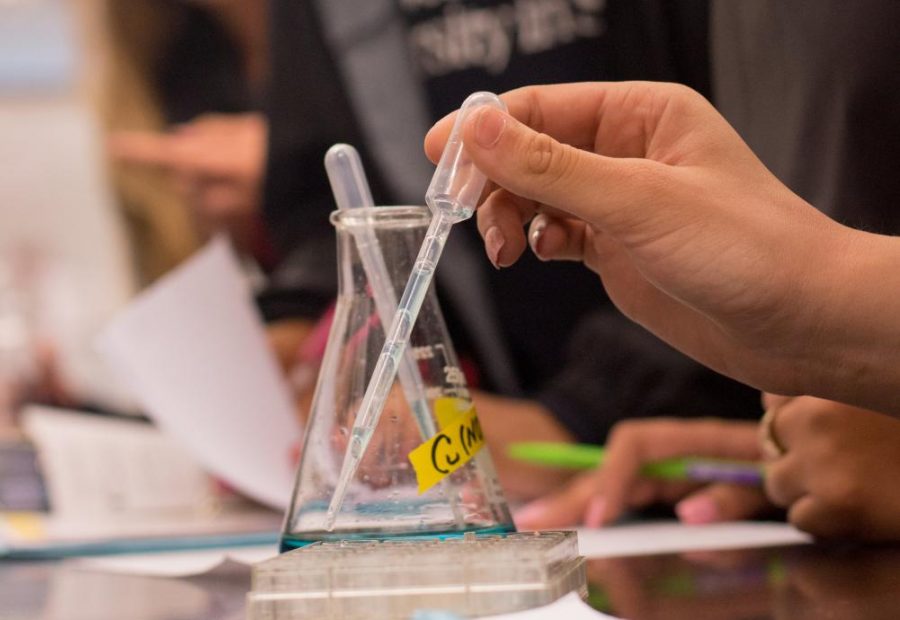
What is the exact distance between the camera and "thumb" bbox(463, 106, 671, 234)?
386mm

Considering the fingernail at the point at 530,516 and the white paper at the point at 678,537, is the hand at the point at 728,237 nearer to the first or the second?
the white paper at the point at 678,537

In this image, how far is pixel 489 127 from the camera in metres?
0.39

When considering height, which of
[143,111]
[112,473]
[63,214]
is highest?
[143,111]

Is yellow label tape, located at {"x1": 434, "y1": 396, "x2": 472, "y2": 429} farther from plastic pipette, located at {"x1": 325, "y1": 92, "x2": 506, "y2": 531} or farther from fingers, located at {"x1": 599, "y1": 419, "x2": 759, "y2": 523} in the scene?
fingers, located at {"x1": 599, "y1": 419, "x2": 759, "y2": 523}

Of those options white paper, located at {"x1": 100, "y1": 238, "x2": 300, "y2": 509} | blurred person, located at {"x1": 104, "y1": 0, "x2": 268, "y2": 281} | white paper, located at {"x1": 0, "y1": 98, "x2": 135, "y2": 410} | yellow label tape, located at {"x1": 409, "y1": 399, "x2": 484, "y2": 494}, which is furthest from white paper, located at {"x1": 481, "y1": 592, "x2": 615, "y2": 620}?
white paper, located at {"x1": 0, "y1": 98, "x2": 135, "y2": 410}

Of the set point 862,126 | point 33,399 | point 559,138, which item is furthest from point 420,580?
point 33,399

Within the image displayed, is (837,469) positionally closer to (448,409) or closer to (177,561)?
(448,409)

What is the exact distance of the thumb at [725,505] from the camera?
0.67 metres

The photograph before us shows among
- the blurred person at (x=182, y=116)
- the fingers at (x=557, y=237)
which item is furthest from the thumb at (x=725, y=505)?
the blurred person at (x=182, y=116)

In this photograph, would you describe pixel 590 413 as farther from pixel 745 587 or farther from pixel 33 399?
pixel 33 399

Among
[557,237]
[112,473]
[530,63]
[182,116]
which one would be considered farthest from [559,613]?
[182,116]

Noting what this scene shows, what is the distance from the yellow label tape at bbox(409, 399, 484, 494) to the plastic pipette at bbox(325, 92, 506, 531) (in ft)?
0.07

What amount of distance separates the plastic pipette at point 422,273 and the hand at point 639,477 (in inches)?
12.1

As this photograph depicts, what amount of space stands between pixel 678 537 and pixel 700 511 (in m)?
0.06
